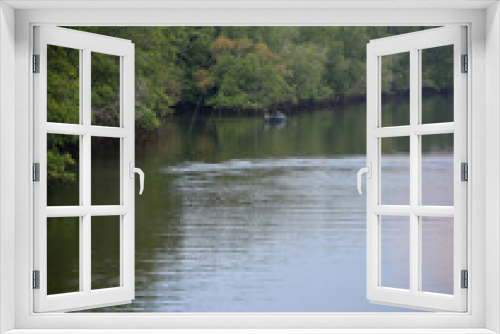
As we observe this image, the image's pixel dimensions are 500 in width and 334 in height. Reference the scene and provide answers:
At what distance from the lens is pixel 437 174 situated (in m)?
18.9

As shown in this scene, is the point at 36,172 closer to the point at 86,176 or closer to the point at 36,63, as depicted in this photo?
the point at 86,176

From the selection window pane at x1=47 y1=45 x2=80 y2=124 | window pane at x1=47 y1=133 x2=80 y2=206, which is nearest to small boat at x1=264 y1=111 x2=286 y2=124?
window pane at x1=47 y1=133 x2=80 y2=206

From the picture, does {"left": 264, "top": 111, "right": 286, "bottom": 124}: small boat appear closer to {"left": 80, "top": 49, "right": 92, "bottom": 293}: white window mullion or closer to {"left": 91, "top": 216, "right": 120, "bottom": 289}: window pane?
{"left": 91, "top": 216, "right": 120, "bottom": 289}: window pane

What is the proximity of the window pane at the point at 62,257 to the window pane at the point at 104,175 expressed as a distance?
6.63 ft

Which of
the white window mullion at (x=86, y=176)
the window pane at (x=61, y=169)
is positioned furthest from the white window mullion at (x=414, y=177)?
Answer: the window pane at (x=61, y=169)

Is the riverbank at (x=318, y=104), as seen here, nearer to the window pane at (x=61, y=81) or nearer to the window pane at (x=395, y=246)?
the window pane at (x=395, y=246)

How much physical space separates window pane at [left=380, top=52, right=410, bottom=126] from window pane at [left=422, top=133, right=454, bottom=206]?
4.81 feet

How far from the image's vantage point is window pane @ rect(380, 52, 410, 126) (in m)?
21.6

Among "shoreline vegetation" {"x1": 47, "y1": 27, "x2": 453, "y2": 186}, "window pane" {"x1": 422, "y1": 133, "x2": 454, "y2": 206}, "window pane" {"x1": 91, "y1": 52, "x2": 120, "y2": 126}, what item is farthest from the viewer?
"shoreline vegetation" {"x1": 47, "y1": 27, "x2": 453, "y2": 186}

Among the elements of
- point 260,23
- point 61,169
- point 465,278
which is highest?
point 260,23

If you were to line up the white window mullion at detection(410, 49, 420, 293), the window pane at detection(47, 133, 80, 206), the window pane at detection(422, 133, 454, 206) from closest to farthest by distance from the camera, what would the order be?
1. the white window mullion at detection(410, 49, 420, 293)
2. the window pane at detection(47, 133, 80, 206)
3. the window pane at detection(422, 133, 454, 206)

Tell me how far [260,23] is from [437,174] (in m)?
17.0

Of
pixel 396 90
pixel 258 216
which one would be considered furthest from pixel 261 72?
pixel 258 216

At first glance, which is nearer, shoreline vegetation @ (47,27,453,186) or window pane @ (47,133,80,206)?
window pane @ (47,133,80,206)
